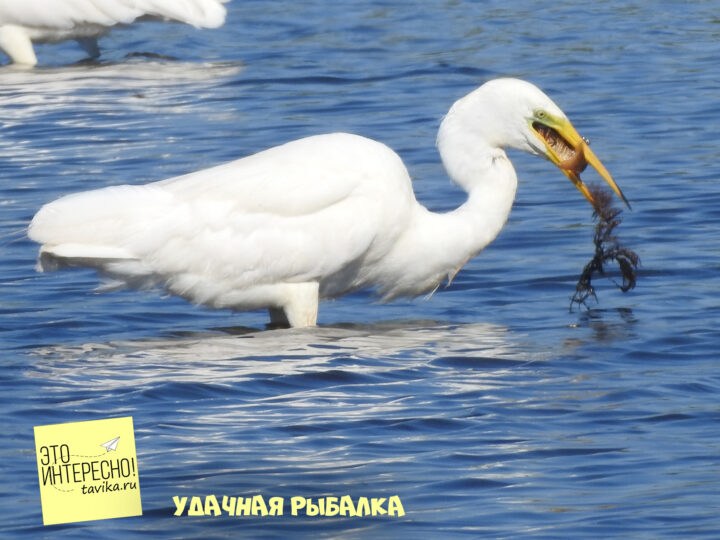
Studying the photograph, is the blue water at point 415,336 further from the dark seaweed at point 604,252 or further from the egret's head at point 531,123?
the egret's head at point 531,123

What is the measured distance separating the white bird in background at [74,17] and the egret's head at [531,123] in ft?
27.0

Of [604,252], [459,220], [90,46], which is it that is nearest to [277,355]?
[459,220]

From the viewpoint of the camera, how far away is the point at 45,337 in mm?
8992

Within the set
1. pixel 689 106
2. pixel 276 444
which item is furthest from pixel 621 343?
pixel 689 106

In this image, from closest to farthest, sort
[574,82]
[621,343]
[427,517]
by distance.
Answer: [427,517] → [621,343] → [574,82]

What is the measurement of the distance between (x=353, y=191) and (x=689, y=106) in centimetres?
559

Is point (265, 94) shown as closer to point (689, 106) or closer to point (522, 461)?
point (689, 106)

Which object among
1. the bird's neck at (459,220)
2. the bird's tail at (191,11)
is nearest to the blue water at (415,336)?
the bird's neck at (459,220)

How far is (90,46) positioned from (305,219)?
8.92 meters

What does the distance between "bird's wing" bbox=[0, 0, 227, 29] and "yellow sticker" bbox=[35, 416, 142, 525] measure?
455 inches

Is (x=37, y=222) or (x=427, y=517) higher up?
(x=37, y=222)

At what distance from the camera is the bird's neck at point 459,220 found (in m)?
9.11

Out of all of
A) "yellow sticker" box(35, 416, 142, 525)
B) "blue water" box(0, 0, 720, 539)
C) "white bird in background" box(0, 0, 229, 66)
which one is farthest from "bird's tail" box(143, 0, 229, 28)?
"yellow sticker" box(35, 416, 142, 525)

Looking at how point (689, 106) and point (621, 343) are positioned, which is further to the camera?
point (689, 106)
